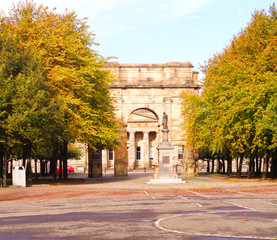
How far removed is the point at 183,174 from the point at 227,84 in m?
18.4

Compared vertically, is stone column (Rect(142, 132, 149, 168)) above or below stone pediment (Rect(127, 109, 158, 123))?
below

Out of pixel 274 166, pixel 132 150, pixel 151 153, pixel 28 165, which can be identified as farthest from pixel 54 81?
pixel 151 153

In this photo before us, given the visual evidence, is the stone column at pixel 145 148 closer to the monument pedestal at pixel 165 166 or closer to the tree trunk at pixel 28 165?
the monument pedestal at pixel 165 166

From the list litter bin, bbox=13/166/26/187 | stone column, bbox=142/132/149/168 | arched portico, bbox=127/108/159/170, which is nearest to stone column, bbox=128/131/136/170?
arched portico, bbox=127/108/159/170

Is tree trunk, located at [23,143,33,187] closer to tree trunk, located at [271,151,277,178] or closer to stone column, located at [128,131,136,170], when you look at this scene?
tree trunk, located at [271,151,277,178]

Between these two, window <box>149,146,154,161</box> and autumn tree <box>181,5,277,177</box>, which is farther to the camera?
window <box>149,146,154,161</box>

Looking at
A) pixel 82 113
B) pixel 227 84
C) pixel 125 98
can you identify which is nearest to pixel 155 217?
pixel 82 113

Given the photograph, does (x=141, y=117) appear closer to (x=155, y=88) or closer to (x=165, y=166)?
(x=155, y=88)

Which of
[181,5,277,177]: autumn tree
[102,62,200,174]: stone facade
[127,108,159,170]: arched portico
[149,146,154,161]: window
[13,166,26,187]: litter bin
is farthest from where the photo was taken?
[149,146,154,161]: window

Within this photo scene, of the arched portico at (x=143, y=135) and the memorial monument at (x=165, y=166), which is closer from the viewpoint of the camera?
the memorial monument at (x=165, y=166)

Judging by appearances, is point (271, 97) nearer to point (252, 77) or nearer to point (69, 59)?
point (252, 77)

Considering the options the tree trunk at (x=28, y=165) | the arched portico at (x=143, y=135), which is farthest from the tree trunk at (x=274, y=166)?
the arched portico at (x=143, y=135)

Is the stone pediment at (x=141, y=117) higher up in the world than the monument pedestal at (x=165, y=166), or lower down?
higher up

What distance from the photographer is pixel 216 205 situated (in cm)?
1753
